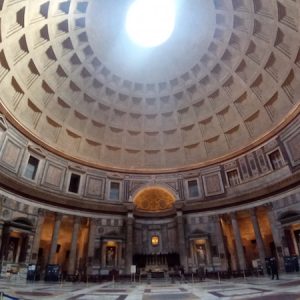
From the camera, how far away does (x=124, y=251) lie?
80.9 feet

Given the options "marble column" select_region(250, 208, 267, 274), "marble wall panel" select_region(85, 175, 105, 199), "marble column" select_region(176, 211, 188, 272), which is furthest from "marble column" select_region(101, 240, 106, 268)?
"marble column" select_region(250, 208, 267, 274)

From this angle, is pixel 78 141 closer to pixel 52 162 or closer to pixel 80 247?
pixel 52 162

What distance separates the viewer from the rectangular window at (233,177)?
84.3ft

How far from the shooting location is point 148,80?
2894 centimetres

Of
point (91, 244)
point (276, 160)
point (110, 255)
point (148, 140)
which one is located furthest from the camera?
point (148, 140)

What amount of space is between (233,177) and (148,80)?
590 inches

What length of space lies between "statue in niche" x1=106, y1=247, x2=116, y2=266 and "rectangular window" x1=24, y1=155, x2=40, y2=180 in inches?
409

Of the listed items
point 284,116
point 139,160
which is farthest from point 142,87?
point 284,116

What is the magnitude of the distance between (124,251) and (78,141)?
13.0 metres

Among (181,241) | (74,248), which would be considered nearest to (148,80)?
(181,241)

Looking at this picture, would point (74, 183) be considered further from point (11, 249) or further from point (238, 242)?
point (238, 242)

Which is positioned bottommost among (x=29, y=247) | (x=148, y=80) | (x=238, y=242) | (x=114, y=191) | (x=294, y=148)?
(x=29, y=247)

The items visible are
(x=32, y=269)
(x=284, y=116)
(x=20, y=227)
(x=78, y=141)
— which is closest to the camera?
(x=32, y=269)

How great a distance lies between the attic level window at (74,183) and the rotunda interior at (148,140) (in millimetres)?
169
